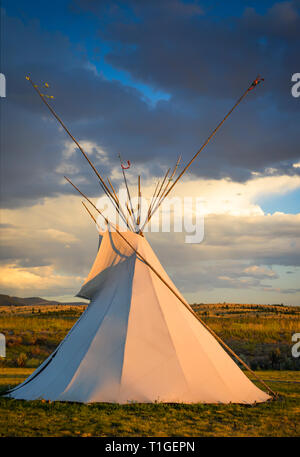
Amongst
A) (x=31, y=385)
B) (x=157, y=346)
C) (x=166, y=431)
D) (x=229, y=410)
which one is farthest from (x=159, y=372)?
(x=31, y=385)

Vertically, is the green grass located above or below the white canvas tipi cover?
below

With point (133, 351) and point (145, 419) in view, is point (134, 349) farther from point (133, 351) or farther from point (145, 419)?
point (145, 419)

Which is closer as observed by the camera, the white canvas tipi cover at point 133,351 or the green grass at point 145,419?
the green grass at point 145,419

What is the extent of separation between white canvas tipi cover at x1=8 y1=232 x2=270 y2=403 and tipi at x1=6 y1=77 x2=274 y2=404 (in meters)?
0.02

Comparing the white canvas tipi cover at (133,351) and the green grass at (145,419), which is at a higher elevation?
the white canvas tipi cover at (133,351)

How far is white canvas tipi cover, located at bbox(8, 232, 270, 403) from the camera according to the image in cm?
852

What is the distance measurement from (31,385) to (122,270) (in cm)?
299

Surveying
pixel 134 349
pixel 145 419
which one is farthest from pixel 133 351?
pixel 145 419

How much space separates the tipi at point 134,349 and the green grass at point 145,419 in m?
0.32

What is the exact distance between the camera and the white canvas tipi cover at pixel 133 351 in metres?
8.52

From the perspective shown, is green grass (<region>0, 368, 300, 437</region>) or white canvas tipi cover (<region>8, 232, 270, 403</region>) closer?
green grass (<region>0, 368, 300, 437</region>)

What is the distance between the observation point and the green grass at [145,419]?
266 inches
